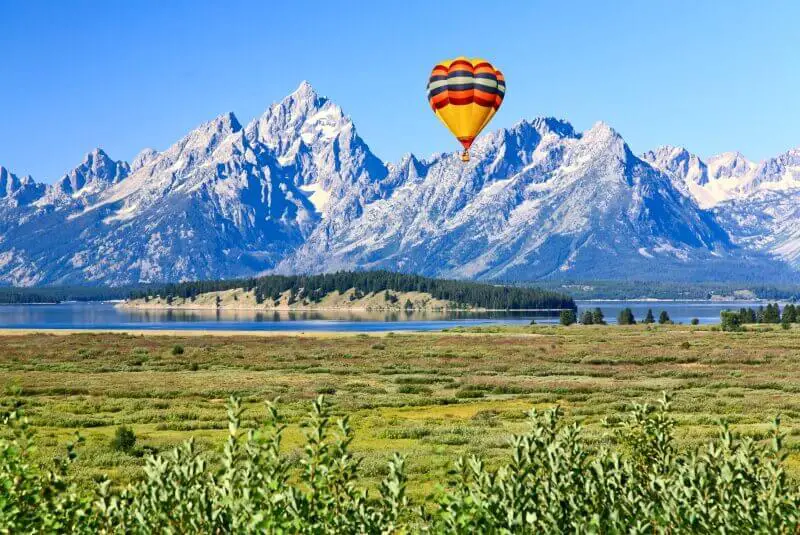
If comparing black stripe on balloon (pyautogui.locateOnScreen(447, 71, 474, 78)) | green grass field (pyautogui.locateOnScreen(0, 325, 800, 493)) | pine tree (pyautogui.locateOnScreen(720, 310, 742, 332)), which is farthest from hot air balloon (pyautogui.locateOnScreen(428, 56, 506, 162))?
pine tree (pyautogui.locateOnScreen(720, 310, 742, 332))

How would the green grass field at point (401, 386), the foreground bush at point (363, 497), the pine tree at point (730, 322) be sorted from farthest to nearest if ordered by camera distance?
the pine tree at point (730, 322)
the green grass field at point (401, 386)
the foreground bush at point (363, 497)

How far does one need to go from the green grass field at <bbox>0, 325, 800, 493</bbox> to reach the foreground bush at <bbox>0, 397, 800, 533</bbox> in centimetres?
204

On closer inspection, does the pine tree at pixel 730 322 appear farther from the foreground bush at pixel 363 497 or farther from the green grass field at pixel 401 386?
the foreground bush at pixel 363 497

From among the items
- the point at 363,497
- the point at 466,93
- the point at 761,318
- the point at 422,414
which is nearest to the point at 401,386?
the point at 422,414

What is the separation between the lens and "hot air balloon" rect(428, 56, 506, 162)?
84.2 metres

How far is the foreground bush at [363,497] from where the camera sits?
41.3 feet

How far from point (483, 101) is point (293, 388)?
106ft

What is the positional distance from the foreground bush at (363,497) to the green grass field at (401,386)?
6.70ft

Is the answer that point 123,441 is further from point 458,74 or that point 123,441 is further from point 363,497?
point 458,74

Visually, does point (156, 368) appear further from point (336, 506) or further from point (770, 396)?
point (336, 506)

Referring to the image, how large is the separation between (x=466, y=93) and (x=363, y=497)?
242ft

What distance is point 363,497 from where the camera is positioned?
524 inches

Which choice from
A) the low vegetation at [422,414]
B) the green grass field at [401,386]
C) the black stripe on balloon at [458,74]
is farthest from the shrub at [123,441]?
the black stripe on balloon at [458,74]

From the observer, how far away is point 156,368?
303 ft
